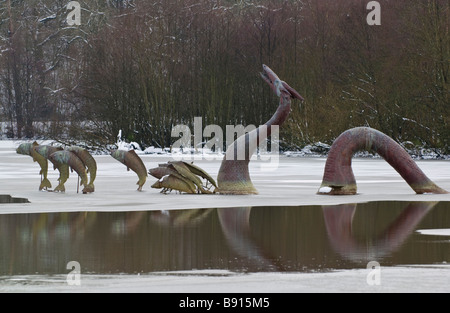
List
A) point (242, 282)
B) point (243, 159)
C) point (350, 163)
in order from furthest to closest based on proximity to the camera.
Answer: point (350, 163) < point (243, 159) < point (242, 282)

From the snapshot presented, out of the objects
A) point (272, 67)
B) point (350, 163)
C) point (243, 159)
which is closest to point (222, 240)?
point (243, 159)

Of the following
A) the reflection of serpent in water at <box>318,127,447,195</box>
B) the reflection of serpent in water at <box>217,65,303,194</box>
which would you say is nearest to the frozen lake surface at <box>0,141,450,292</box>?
the reflection of serpent in water at <box>318,127,447,195</box>

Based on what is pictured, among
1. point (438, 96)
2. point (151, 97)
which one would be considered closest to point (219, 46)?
point (151, 97)

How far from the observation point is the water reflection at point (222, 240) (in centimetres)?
1027

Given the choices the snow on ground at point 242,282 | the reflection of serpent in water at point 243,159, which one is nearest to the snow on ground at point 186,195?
the reflection of serpent in water at point 243,159

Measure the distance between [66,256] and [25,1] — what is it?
6340 centimetres

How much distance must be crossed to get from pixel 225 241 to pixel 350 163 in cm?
877

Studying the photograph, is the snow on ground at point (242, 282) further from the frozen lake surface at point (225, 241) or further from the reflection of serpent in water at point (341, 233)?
the reflection of serpent in water at point (341, 233)

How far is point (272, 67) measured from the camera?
4969 cm

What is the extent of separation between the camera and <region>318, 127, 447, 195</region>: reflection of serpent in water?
786 inches

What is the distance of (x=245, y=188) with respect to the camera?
65.9ft

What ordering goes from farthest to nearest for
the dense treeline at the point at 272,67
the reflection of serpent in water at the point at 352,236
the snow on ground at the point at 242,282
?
the dense treeline at the point at 272,67
the reflection of serpent in water at the point at 352,236
the snow on ground at the point at 242,282

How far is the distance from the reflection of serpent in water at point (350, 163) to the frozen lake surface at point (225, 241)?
1.38ft

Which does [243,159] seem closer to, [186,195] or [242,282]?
[186,195]
